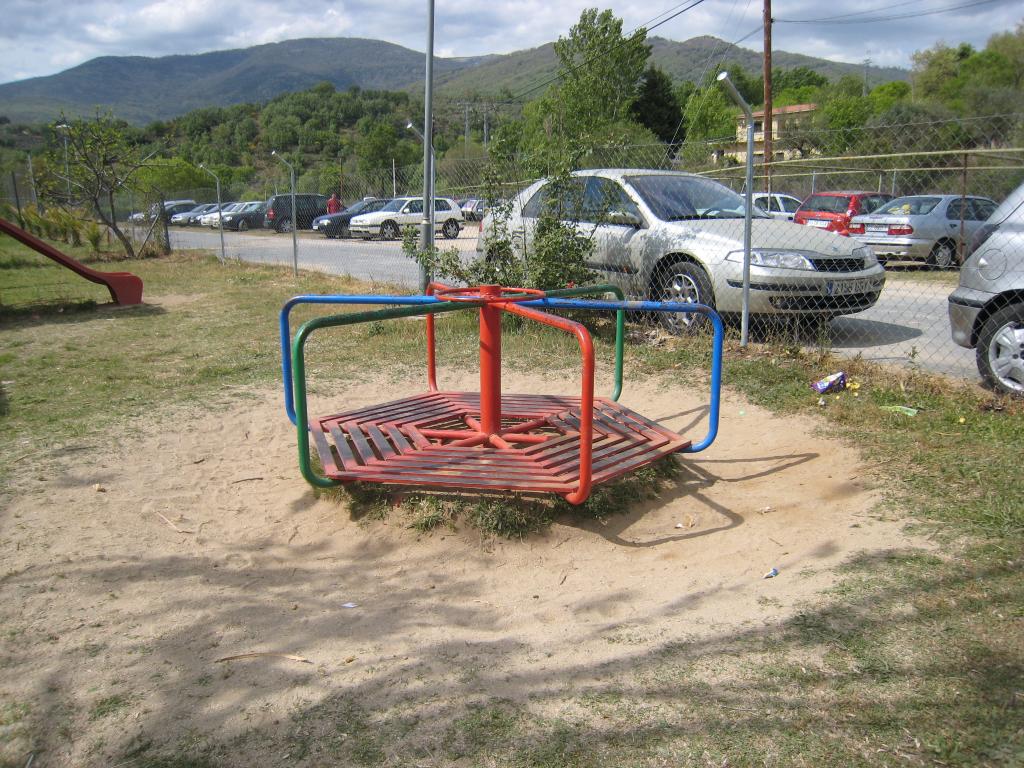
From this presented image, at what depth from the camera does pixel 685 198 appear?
774 cm

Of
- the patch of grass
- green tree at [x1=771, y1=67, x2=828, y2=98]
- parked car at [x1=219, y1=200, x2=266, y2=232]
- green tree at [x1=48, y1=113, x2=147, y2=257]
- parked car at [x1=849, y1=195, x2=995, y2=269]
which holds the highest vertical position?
green tree at [x1=771, y1=67, x2=828, y2=98]

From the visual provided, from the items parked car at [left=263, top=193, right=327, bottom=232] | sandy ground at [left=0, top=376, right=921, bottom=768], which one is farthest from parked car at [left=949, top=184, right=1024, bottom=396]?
parked car at [left=263, top=193, right=327, bottom=232]

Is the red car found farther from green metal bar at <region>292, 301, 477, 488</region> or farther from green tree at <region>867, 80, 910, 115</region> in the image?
green tree at <region>867, 80, 910, 115</region>

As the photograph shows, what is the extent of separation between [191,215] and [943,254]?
32.6 meters

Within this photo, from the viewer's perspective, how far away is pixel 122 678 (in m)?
2.58

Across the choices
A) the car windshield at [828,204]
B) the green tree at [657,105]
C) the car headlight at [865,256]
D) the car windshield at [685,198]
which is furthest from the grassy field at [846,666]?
the green tree at [657,105]

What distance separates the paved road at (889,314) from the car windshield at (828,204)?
2095 mm

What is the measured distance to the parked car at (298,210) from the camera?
93.4 feet

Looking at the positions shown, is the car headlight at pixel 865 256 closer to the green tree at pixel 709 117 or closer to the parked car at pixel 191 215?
the parked car at pixel 191 215

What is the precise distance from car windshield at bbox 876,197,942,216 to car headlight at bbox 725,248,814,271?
326 inches

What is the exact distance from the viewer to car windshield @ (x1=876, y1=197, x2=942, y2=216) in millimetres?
13438

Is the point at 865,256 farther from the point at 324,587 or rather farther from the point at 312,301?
Result: the point at 324,587

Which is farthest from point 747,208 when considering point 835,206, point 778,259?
point 835,206

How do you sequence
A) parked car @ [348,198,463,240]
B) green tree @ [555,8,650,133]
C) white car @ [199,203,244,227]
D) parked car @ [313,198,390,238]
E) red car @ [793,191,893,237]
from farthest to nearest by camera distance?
green tree @ [555,8,650,133] < white car @ [199,203,244,227] < parked car @ [313,198,390,238] < parked car @ [348,198,463,240] < red car @ [793,191,893,237]
